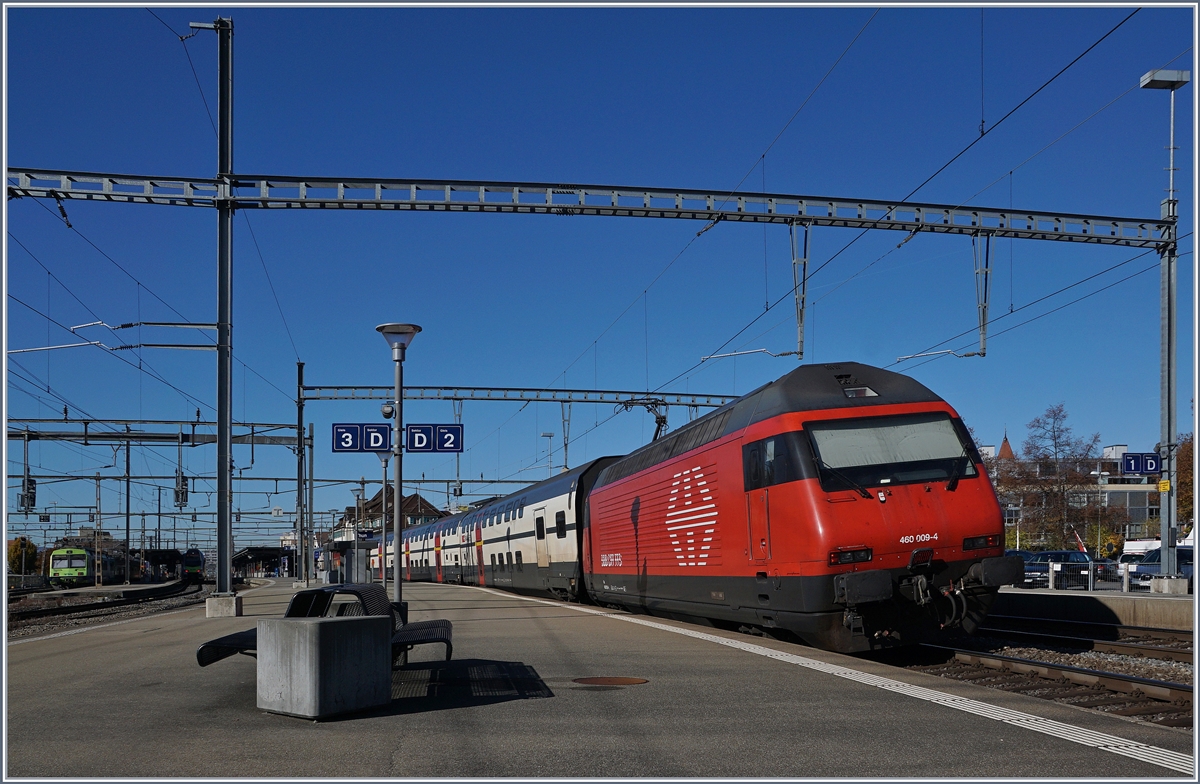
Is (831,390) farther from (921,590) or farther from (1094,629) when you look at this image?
(1094,629)

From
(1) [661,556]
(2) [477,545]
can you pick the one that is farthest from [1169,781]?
(2) [477,545]

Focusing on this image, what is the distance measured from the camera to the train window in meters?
12.6

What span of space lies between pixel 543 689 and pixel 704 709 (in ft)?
6.15

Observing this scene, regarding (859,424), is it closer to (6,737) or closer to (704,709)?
(704,709)

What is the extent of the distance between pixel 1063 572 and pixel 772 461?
24423mm

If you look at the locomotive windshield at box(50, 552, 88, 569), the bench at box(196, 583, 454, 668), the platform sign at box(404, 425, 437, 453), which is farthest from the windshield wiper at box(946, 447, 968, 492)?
the locomotive windshield at box(50, 552, 88, 569)

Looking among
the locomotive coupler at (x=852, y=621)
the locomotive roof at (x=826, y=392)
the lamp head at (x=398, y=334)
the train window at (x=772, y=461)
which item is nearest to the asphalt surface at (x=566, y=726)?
the locomotive coupler at (x=852, y=621)

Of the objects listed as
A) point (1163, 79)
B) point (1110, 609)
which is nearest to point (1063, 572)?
point (1110, 609)

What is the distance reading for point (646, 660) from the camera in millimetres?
12617

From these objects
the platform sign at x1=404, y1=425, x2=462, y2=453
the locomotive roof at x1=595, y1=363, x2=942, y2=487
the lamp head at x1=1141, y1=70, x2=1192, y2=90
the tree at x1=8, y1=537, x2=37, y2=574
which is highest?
the lamp head at x1=1141, y1=70, x2=1192, y2=90

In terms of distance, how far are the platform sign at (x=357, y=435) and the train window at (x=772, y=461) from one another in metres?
14.6

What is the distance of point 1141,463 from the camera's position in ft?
85.8

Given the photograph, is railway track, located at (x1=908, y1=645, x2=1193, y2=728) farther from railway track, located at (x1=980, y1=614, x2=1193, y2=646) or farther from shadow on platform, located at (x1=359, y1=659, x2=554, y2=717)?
railway track, located at (x1=980, y1=614, x2=1193, y2=646)

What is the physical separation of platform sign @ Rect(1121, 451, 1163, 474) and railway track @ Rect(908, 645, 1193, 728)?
1564 centimetres
